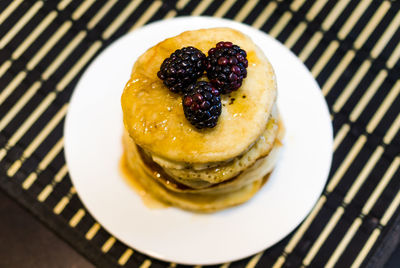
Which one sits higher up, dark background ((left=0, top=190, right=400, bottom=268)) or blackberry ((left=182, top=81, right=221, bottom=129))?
blackberry ((left=182, top=81, right=221, bottom=129))

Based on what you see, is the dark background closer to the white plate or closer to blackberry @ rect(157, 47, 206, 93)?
the white plate

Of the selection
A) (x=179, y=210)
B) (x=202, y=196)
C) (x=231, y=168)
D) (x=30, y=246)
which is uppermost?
(x=231, y=168)

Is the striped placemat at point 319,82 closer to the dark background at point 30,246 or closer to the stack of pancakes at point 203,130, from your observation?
the dark background at point 30,246

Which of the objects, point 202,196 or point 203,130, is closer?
point 203,130

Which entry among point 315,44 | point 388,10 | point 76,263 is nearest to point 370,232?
point 315,44

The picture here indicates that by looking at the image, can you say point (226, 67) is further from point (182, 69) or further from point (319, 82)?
point (319, 82)

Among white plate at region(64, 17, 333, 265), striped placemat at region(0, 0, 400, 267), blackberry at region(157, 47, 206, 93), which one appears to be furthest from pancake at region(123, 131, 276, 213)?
blackberry at region(157, 47, 206, 93)

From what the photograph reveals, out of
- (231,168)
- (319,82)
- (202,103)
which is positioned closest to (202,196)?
(231,168)
